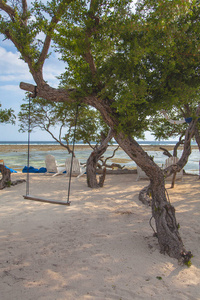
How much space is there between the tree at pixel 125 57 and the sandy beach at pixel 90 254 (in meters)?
Result: 0.56

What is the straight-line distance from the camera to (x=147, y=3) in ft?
10.9

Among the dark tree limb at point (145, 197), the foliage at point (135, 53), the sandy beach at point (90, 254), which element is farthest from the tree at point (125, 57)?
the dark tree limb at point (145, 197)

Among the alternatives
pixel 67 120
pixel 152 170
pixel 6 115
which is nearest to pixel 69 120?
pixel 67 120

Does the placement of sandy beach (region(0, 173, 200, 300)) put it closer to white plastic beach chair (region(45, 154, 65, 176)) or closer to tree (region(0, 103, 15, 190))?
tree (region(0, 103, 15, 190))

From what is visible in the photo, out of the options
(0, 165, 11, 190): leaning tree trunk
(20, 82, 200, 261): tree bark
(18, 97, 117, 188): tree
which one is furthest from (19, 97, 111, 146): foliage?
(20, 82, 200, 261): tree bark

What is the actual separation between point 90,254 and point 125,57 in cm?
327

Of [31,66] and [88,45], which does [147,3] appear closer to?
[88,45]

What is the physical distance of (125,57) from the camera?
365cm

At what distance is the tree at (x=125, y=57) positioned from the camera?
10.8ft

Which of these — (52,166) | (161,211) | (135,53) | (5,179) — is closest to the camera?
(135,53)

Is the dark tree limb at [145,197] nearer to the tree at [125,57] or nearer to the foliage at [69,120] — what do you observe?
the tree at [125,57]

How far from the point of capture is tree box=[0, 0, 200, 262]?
330cm

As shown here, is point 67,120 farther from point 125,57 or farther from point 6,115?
point 125,57

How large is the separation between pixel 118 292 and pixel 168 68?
3376 millimetres
